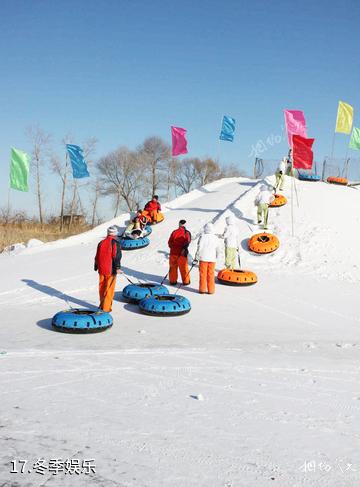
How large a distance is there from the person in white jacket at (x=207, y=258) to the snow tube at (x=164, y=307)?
202 centimetres

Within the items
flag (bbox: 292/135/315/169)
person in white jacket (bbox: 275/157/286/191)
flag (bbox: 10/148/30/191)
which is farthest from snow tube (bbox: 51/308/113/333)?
person in white jacket (bbox: 275/157/286/191)

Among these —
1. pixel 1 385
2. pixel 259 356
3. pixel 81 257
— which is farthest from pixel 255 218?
pixel 1 385

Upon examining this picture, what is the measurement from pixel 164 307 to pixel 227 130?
62.7ft

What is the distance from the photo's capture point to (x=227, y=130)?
25297 mm

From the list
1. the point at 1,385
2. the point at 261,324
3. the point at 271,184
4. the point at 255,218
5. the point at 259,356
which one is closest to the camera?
the point at 1,385

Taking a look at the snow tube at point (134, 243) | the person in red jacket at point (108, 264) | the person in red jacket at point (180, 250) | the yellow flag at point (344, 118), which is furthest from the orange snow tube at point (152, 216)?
the yellow flag at point (344, 118)

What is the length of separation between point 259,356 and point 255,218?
11.2 meters

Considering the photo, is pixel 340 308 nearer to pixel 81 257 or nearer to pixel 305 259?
pixel 305 259

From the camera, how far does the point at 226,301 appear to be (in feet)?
32.0

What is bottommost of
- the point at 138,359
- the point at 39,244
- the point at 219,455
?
the point at 39,244

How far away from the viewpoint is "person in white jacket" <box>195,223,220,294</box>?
10062 millimetres

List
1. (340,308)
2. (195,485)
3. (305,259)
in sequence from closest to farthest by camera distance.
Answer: (195,485)
(340,308)
(305,259)

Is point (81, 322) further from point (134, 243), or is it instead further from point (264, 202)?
point (264, 202)

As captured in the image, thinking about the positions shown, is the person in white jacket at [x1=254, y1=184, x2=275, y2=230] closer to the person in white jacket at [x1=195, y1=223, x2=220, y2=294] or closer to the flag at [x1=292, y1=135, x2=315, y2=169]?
the flag at [x1=292, y1=135, x2=315, y2=169]
